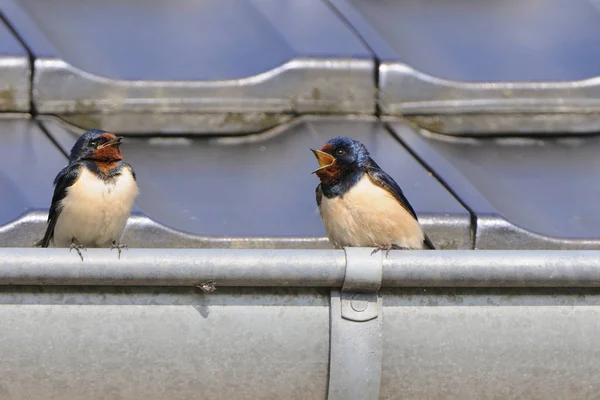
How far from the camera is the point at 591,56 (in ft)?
11.9

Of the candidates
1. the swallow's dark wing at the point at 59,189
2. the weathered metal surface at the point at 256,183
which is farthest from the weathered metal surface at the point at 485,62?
the swallow's dark wing at the point at 59,189

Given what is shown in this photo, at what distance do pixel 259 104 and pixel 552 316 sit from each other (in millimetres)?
1307

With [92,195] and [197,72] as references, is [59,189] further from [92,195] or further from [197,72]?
[197,72]

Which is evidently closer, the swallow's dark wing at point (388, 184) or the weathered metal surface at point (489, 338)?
the weathered metal surface at point (489, 338)

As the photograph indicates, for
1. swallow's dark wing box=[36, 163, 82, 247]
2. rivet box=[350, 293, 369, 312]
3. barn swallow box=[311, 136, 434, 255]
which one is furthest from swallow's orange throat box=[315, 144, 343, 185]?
rivet box=[350, 293, 369, 312]

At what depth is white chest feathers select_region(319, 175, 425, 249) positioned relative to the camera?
355 centimetres

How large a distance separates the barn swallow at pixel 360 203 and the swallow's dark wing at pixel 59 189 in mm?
728

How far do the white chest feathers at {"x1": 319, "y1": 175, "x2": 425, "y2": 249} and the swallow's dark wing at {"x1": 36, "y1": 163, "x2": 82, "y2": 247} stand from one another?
0.75m

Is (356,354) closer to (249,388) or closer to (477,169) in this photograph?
(249,388)

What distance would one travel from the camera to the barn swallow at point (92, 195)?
3.43m

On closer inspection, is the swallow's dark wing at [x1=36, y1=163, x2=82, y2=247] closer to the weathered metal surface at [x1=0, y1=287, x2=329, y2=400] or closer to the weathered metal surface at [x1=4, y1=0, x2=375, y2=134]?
the weathered metal surface at [x1=4, y1=0, x2=375, y2=134]

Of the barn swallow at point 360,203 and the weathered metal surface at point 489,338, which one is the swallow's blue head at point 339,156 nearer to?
the barn swallow at point 360,203

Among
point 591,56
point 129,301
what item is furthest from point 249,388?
point 591,56

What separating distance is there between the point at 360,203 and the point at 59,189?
0.93 meters
